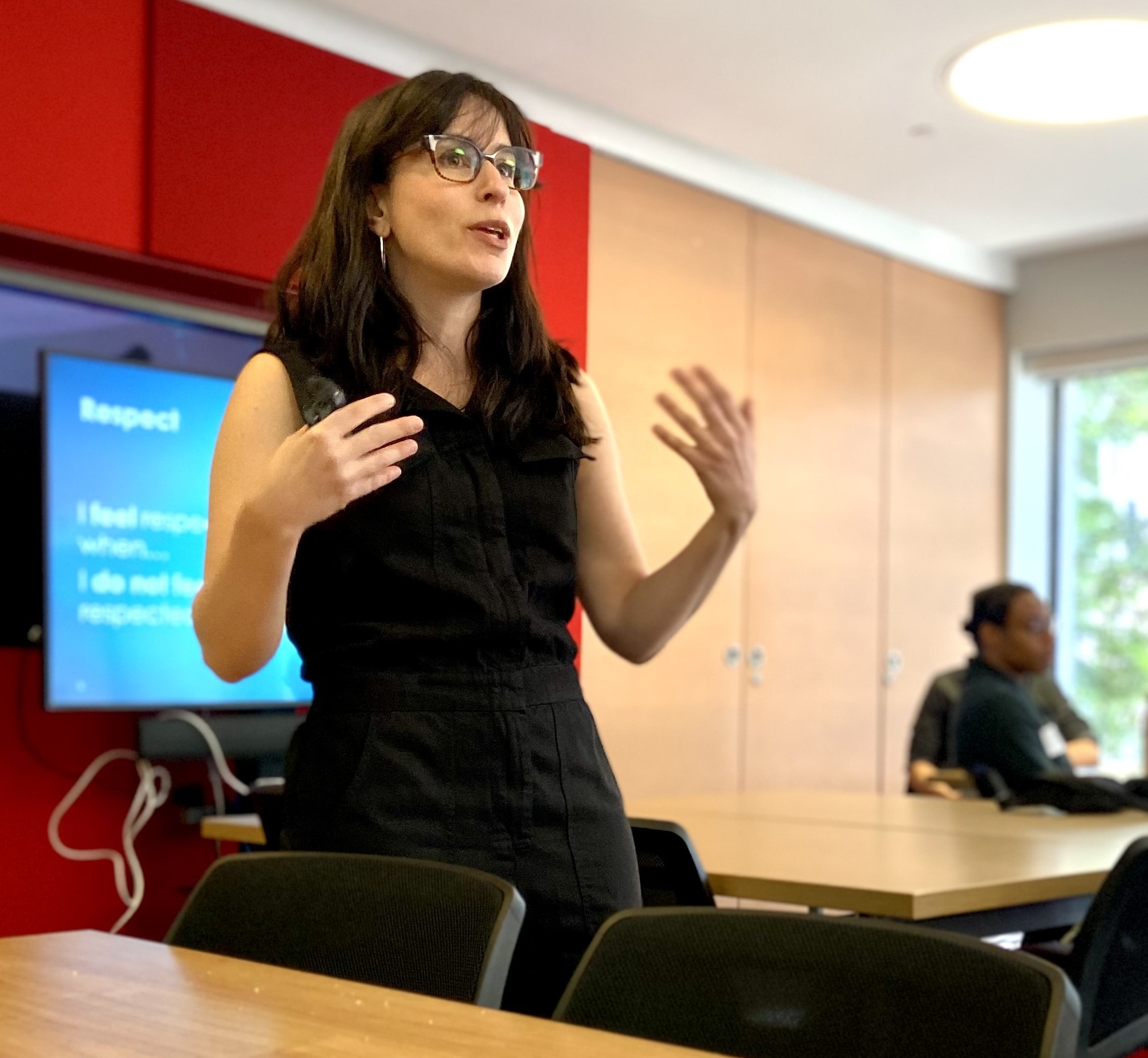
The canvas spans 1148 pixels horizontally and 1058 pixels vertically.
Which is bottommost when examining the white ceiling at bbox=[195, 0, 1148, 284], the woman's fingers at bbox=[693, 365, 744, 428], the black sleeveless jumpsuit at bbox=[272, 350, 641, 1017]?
the black sleeveless jumpsuit at bbox=[272, 350, 641, 1017]

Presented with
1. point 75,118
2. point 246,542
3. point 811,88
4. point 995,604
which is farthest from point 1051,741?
point 246,542

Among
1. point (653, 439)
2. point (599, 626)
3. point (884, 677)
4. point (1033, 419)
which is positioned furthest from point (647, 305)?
point (599, 626)

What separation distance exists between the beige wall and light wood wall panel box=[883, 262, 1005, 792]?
11 mm

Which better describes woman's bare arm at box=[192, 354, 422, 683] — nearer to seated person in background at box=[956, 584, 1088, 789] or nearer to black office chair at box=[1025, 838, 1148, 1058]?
black office chair at box=[1025, 838, 1148, 1058]

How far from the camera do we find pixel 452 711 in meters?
1.59

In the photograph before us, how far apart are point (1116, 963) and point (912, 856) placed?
47cm

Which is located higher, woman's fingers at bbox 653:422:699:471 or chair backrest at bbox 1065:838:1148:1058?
woman's fingers at bbox 653:422:699:471

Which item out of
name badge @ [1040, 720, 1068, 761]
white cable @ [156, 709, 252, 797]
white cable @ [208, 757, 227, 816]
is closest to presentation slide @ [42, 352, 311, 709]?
white cable @ [156, 709, 252, 797]

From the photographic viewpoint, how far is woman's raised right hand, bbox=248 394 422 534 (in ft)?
4.71

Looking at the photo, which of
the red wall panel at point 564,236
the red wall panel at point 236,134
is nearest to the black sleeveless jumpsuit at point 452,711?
the red wall panel at point 236,134

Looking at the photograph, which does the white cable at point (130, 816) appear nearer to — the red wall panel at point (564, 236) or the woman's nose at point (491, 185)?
the red wall panel at point (564, 236)

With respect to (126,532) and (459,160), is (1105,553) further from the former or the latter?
(459,160)

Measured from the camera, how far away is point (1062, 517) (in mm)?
7531

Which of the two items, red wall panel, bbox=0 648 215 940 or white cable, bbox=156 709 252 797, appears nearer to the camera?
red wall panel, bbox=0 648 215 940
